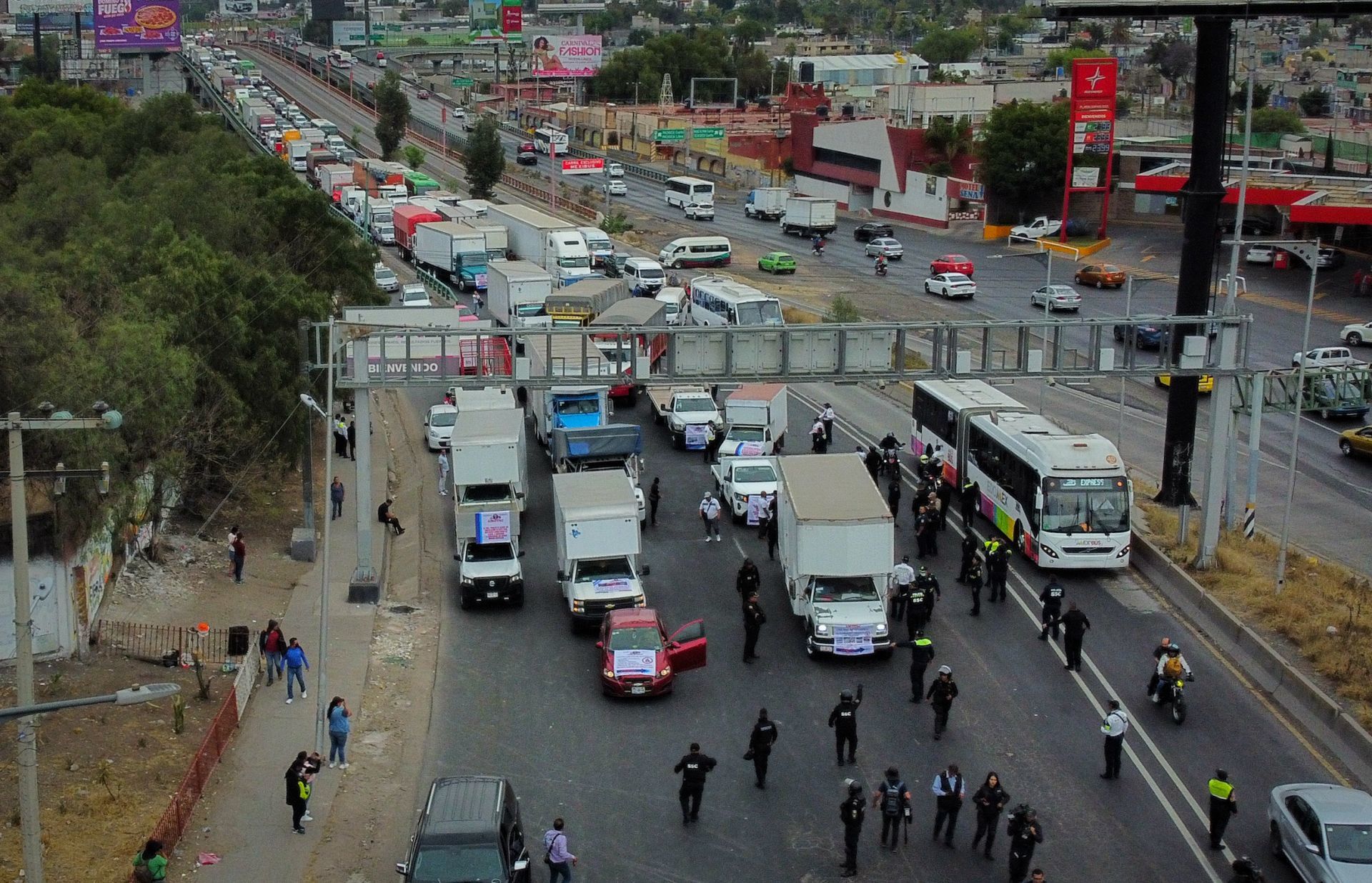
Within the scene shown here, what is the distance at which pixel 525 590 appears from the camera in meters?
33.9

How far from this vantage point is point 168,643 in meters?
29.8

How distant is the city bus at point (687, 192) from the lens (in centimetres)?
10019

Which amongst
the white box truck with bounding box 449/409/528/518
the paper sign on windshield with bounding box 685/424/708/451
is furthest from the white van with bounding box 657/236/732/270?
the white box truck with bounding box 449/409/528/518

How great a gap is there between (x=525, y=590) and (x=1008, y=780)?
13.3 metres

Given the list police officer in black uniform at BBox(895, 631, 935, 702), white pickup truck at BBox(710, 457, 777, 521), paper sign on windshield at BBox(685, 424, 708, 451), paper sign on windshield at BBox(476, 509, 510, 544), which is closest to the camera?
police officer in black uniform at BBox(895, 631, 935, 702)

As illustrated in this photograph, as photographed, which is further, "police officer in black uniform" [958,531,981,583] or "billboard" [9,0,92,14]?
"billboard" [9,0,92,14]

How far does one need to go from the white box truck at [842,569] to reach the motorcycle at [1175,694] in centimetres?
505

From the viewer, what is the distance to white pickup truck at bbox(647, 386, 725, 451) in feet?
149

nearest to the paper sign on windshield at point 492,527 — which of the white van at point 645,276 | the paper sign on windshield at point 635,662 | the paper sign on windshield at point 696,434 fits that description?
the paper sign on windshield at point 635,662

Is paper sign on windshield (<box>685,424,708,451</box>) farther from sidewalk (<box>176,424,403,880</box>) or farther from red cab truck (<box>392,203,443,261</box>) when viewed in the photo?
red cab truck (<box>392,203,443,261</box>)

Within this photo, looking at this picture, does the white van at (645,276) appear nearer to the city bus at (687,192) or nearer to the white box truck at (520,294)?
the white box truck at (520,294)

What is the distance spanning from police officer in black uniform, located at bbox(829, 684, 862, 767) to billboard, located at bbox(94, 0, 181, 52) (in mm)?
122089

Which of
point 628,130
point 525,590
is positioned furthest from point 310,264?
point 628,130

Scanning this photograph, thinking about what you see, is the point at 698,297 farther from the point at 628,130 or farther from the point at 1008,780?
the point at 628,130
